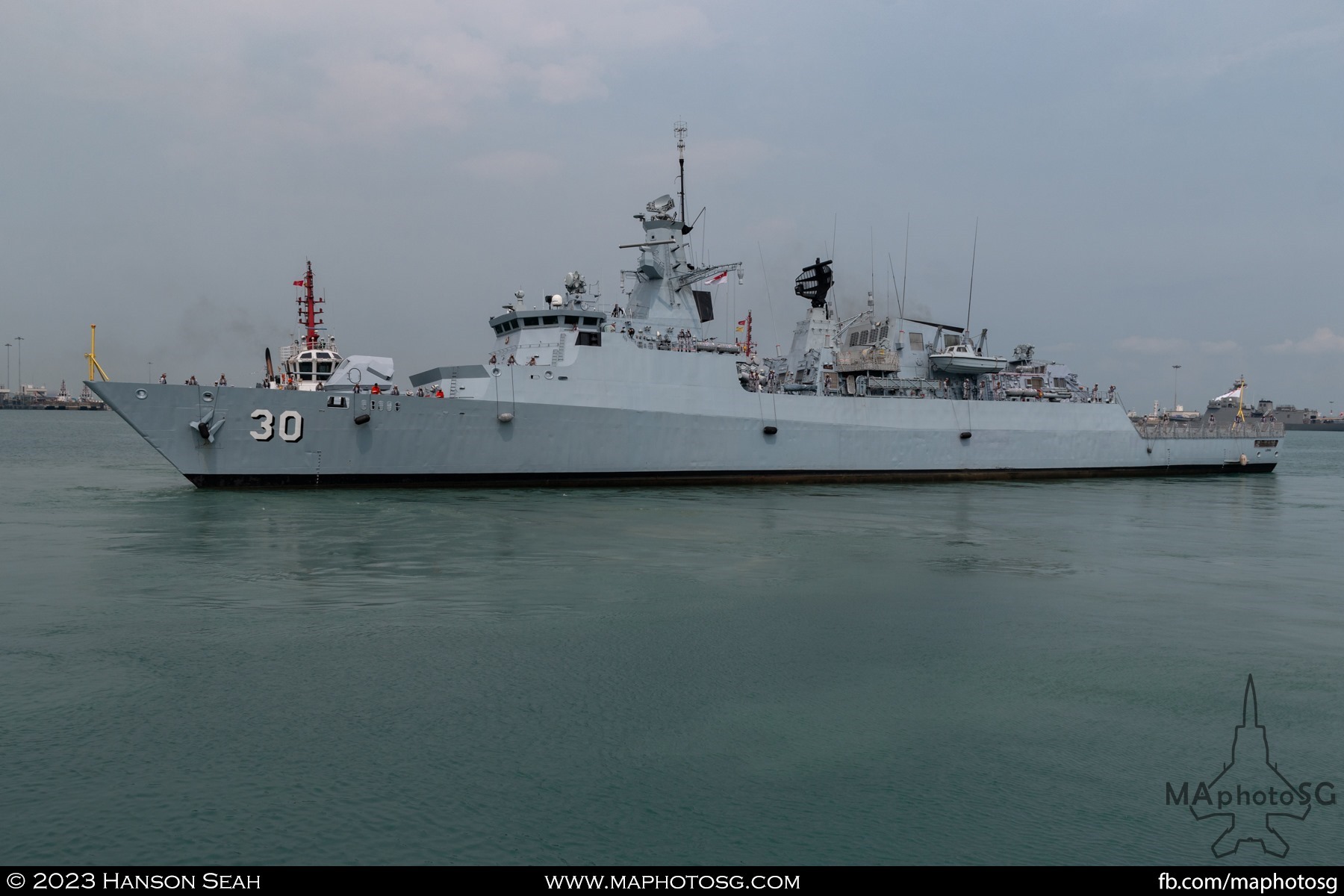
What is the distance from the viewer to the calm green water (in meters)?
3.90

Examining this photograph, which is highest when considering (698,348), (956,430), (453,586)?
(698,348)

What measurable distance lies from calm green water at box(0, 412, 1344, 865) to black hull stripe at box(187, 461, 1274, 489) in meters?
5.77

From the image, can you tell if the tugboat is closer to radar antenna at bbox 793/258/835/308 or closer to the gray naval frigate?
the gray naval frigate

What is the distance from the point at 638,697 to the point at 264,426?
14837 mm

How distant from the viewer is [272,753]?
4652mm

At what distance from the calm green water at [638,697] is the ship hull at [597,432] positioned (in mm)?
5405

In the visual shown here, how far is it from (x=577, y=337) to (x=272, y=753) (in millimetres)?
15875

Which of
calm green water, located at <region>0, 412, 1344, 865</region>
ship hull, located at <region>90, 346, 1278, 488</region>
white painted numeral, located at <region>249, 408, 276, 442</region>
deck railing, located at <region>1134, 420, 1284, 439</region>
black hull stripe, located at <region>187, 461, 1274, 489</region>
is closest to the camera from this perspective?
calm green water, located at <region>0, 412, 1344, 865</region>

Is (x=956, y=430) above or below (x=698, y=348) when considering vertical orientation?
below

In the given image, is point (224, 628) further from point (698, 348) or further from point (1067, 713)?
point (698, 348)

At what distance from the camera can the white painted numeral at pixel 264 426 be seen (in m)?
17.5

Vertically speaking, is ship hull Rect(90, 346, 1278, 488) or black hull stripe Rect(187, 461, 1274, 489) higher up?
ship hull Rect(90, 346, 1278, 488)

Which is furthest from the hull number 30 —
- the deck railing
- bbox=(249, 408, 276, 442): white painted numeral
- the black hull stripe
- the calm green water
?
the deck railing
